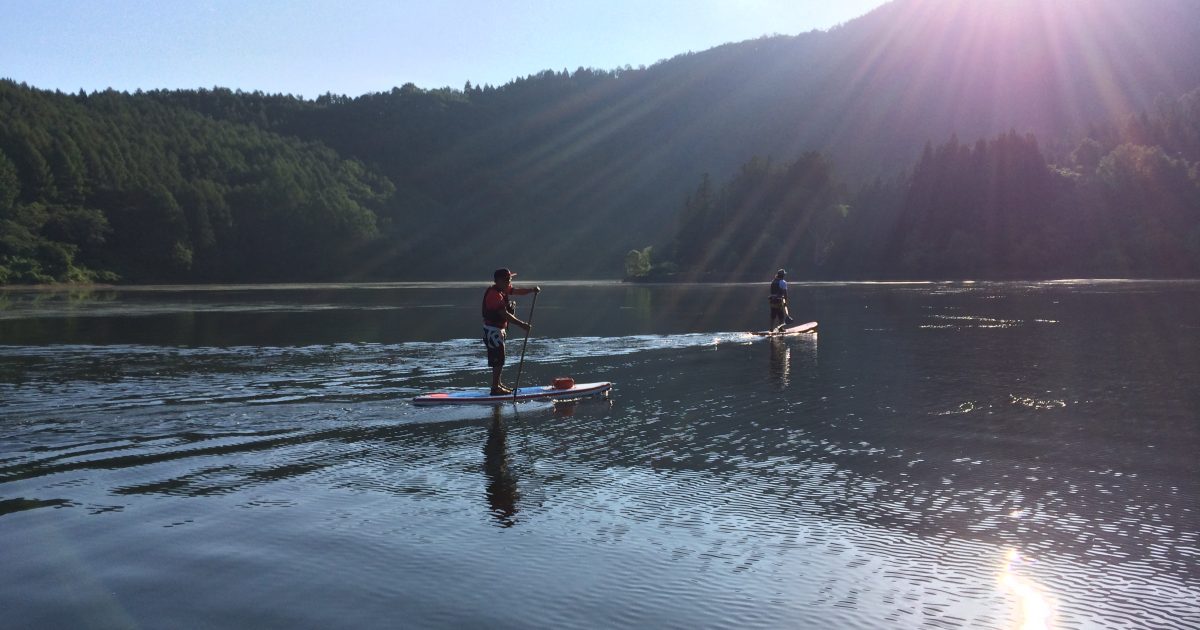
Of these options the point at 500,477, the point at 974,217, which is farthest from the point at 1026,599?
the point at 974,217

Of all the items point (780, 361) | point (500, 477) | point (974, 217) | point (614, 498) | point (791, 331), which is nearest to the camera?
point (614, 498)

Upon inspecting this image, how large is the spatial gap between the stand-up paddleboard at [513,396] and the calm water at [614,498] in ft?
1.51

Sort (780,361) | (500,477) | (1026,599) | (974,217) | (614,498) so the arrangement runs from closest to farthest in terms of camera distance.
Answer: (1026,599)
(614,498)
(500,477)
(780,361)
(974,217)

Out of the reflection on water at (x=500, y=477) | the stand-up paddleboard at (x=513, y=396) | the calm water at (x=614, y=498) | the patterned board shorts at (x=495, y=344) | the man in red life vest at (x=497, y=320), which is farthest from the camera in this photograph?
the patterned board shorts at (x=495, y=344)

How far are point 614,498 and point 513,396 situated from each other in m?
8.06

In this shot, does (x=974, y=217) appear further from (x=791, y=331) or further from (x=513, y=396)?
(x=513, y=396)

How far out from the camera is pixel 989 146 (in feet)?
532

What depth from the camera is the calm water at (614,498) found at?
8.27 m

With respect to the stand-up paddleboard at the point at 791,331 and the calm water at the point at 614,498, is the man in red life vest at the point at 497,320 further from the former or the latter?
the stand-up paddleboard at the point at 791,331

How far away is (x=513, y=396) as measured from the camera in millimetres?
19578

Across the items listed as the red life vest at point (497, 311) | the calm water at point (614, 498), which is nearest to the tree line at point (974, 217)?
the calm water at point (614, 498)

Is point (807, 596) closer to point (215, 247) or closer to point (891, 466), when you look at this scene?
point (891, 466)

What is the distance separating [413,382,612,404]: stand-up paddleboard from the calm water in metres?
0.46

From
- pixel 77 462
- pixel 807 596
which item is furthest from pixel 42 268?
pixel 807 596
